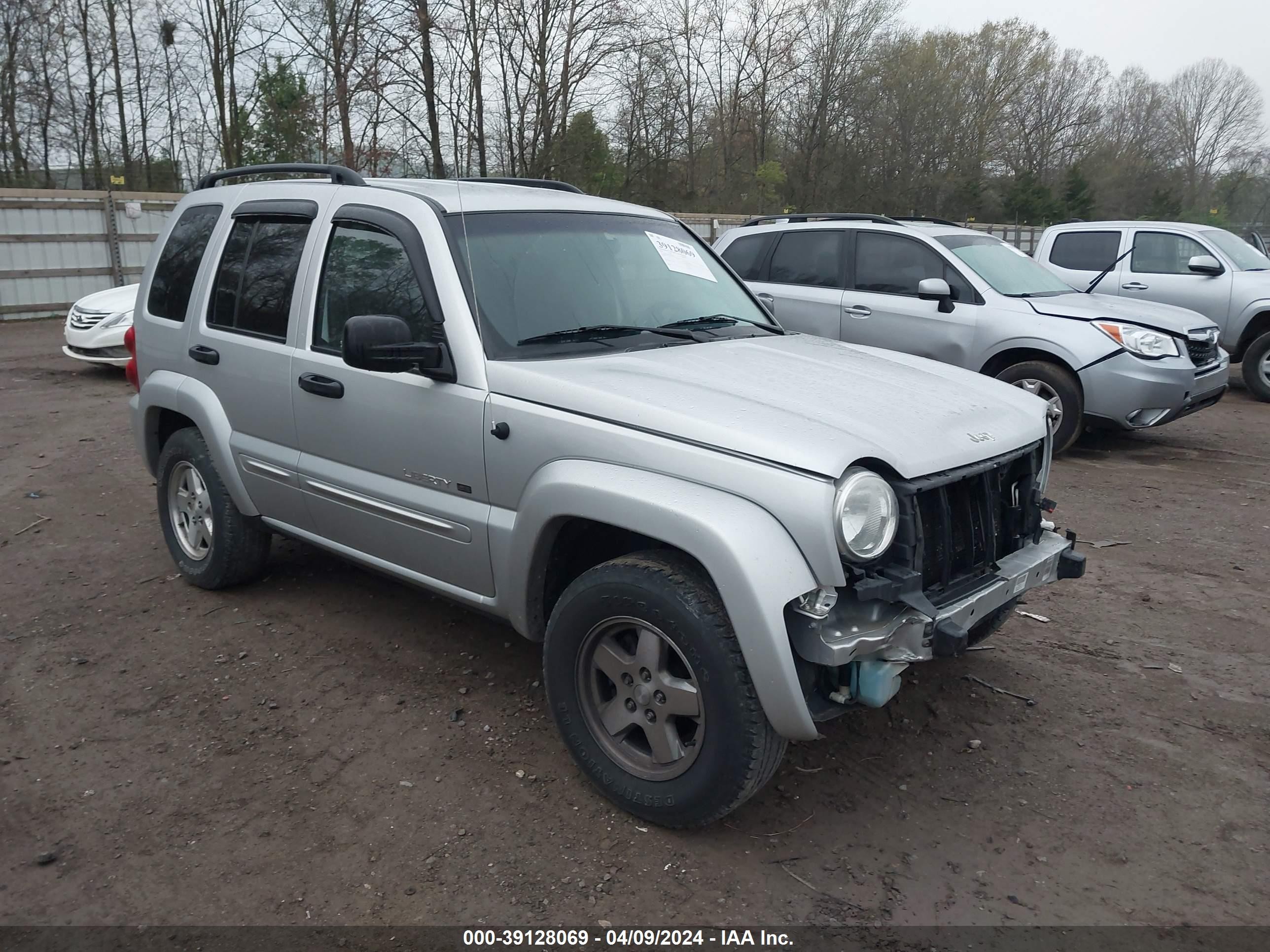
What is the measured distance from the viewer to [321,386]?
154 inches

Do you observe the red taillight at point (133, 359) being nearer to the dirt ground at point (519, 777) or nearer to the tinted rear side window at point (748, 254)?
the dirt ground at point (519, 777)

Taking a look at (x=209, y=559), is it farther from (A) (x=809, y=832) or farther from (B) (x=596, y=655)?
(A) (x=809, y=832)

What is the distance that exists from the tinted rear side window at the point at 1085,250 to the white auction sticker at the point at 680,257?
833cm

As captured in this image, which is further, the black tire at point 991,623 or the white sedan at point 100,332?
the white sedan at point 100,332

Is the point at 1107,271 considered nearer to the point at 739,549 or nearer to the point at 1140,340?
the point at 1140,340

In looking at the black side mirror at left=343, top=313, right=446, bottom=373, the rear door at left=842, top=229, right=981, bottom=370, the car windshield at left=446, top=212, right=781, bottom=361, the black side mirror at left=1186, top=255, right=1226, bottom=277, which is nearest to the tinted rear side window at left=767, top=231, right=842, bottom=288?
the rear door at left=842, top=229, right=981, bottom=370

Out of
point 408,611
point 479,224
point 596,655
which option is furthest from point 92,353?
point 596,655

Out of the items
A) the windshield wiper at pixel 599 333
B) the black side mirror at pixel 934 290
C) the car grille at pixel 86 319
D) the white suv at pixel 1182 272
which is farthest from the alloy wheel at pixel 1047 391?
the car grille at pixel 86 319

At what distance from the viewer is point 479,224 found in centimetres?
375

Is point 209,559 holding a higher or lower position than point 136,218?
lower

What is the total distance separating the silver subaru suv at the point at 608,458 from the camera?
108 inches

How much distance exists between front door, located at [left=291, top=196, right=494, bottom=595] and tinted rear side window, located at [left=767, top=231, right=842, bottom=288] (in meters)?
5.49

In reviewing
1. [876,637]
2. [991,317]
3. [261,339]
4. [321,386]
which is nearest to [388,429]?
[321,386]

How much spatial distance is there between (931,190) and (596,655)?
139ft
